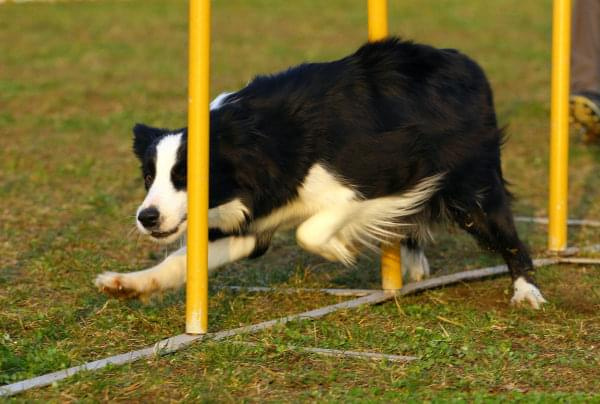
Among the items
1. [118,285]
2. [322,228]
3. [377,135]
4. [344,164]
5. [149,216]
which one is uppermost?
[377,135]

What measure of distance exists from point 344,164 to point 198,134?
73cm

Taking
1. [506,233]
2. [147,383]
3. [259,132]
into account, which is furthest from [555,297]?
[147,383]

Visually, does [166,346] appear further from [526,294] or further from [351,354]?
[526,294]

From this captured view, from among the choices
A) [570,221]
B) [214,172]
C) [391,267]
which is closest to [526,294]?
[391,267]

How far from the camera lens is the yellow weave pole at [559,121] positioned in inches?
220

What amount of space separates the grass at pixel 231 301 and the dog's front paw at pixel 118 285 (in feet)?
0.30

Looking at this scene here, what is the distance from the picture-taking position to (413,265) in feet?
17.8

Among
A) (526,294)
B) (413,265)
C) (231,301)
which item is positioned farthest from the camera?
(413,265)

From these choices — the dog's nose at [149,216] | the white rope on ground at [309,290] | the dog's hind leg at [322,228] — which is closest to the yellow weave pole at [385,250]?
the white rope on ground at [309,290]

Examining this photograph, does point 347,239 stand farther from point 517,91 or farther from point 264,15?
point 264,15

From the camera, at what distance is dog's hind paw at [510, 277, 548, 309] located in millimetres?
4828

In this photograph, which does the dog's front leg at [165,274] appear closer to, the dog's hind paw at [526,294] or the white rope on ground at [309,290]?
the white rope on ground at [309,290]

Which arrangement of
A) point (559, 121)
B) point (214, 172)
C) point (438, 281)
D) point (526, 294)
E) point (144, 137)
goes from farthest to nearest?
point (559, 121) < point (438, 281) < point (526, 294) < point (144, 137) < point (214, 172)

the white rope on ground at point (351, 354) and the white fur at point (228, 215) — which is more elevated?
the white fur at point (228, 215)
